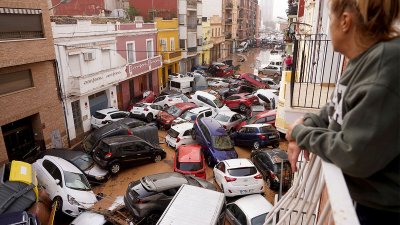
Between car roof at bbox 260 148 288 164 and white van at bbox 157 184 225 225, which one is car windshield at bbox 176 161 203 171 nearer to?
car roof at bbox 260 148 288 164

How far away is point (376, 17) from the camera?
1382 mm

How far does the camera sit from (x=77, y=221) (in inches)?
339

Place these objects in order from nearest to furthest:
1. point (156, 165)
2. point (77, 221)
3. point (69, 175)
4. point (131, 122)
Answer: point (77, 221) → point (69, 175) → point (156, 165) → point (131, 122)

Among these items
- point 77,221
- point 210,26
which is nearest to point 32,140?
point 77,221

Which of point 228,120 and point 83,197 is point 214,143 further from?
point 83,197

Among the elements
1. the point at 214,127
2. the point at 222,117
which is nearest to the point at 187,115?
the point at 222,117

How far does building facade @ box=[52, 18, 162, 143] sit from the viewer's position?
16766 millimetres

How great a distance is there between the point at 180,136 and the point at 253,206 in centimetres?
745

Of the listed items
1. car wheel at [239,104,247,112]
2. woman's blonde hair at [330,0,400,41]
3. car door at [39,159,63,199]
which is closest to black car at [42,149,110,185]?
car door at [39,159,63,199]

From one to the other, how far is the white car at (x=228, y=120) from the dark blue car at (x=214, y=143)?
9.17ft

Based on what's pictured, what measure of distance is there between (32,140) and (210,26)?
3666cm

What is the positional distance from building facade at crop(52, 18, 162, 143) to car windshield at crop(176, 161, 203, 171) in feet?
26.0

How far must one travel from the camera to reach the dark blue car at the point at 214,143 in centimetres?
1430

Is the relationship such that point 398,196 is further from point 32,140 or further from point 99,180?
point 32,140
